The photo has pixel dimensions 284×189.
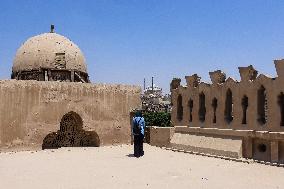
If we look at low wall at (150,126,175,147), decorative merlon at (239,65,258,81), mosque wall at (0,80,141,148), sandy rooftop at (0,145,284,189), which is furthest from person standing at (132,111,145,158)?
decorative merlon at (239,65,258,81)

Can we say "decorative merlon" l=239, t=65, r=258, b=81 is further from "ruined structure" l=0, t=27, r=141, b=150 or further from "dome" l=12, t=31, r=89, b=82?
"dome" l=12, t=31, r=89, b=82

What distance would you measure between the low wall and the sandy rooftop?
8.74 ft

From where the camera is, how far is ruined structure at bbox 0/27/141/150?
1387 centimetres

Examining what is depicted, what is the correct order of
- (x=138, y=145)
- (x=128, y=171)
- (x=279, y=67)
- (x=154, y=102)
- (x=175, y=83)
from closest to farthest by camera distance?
(x=128, y=171) < (x=279, y=67) < (x=138, y=145) < (x=175, y=83) < (x=154, y=102)

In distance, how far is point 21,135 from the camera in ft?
45.8

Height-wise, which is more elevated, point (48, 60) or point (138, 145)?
point (48, 60)

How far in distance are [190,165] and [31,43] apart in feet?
41.9

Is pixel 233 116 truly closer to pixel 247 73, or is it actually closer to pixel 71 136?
pixel 247 73

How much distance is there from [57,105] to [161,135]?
16.0 feet

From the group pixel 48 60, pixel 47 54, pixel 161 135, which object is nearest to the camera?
pixel 161 135

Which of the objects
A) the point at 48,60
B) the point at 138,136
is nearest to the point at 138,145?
the point at 138,136

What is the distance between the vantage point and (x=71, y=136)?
1595cm

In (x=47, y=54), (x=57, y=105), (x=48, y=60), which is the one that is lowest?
(x=57, y=105)

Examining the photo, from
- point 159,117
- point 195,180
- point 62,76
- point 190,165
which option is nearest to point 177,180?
point 195,180
